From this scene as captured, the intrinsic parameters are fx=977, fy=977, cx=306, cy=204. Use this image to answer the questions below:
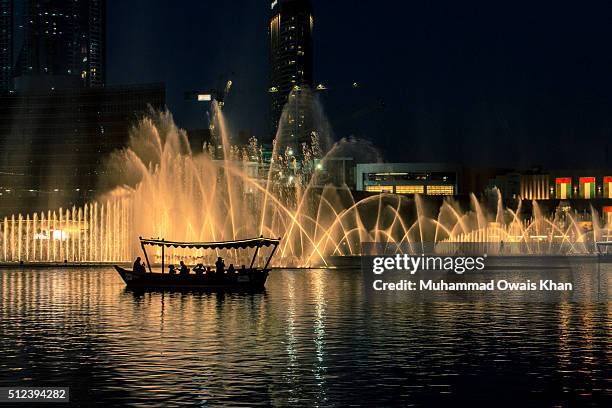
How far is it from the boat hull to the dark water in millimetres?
3503

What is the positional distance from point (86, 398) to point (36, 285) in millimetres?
46385

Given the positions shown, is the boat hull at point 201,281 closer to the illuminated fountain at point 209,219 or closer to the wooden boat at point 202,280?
the wooden boat at point 202,280

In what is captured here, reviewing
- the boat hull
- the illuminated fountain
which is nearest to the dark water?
the boat hull

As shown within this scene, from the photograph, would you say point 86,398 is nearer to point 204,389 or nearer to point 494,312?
point 204,389

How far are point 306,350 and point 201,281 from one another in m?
29.4

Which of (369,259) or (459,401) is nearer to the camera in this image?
(459,401)

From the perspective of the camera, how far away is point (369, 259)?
11019 cm

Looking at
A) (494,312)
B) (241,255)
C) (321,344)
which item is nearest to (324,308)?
(494,312)

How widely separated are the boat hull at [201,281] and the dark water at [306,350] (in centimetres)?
350

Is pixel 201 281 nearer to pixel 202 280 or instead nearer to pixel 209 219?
pixel 202 280

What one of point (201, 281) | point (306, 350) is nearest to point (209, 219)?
point (201, 281)

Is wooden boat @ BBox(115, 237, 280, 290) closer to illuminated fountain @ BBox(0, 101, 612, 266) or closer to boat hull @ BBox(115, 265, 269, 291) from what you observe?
boat hull @ BBox(115, 265, 269, 291)

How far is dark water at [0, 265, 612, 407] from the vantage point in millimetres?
28688

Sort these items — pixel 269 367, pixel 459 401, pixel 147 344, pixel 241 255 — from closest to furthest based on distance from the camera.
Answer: pixel 459 401 < pixel 269 367 < pixel 147 344 < pixel 241 255
